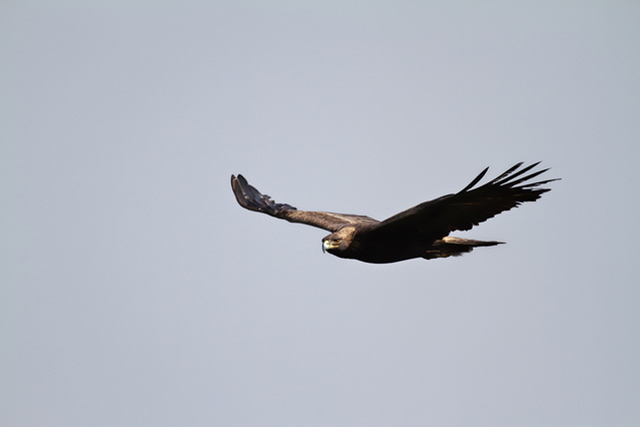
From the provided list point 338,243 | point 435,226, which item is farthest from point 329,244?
point 435,226

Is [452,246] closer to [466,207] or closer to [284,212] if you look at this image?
[466,207]

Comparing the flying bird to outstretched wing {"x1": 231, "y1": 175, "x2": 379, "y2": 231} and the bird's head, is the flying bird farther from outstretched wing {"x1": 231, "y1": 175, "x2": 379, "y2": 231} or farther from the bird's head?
outstretched wing {"x1": 231, "y1": 175, "x2": 379, "y2": 231}

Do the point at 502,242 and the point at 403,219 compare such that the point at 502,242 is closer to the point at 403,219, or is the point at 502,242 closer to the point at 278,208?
the point at 403,219

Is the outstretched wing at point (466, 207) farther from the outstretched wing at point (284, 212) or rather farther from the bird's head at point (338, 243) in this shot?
the outstretched wing at point (284, 212)

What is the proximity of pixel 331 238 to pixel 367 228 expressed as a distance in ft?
1.83

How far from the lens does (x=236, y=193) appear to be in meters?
14.5

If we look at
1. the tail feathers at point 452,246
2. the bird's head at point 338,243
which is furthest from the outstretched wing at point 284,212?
the tail feathers at point 452,246

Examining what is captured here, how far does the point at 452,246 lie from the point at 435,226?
87 centimetres

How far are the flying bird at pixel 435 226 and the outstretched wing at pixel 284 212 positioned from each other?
161 centimetres

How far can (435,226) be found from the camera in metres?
9.99

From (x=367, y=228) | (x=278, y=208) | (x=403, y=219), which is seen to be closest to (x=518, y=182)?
(x=403, y=219)

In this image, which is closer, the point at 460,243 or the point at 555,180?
the point at 555,180

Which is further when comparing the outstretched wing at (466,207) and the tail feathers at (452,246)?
the tail feathers at (452,246)

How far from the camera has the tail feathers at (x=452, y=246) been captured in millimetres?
10664
